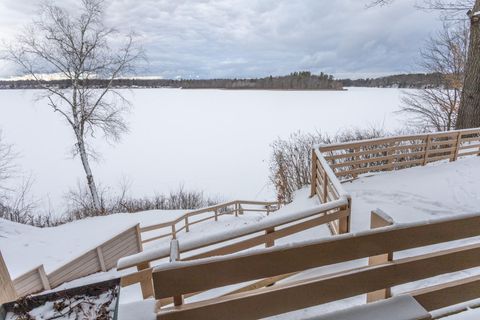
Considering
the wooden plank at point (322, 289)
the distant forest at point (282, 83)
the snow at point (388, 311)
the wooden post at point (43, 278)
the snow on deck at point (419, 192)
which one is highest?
the distant forest at point (282, 83)

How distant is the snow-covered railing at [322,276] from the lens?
1.25 meters

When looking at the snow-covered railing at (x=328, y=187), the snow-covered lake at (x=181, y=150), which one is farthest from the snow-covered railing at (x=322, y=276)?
the snow-covered lake at (x=181, y=150)

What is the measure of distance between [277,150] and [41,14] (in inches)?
482

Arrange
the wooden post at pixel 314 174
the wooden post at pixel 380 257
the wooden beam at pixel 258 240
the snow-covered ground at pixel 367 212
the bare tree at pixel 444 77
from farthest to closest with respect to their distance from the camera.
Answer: the bare tree at pixel 444 77 → the wooden post at pixel 314 174 → the snow-covered ground at pixel 367 212 → the wooden beam at pixel 258 240 → the wooden post at pixel 380 257

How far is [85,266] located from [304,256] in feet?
21.8

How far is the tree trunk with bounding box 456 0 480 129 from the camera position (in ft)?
23.5

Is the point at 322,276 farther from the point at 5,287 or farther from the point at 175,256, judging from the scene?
the point at 5,287

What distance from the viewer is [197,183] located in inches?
746

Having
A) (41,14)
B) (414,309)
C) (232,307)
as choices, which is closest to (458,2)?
(414,309)

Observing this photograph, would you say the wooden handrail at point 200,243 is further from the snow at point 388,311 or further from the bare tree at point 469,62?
the bare tree at point 469,62

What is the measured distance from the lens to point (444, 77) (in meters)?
13.9

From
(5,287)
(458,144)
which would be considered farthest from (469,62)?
(5,287)

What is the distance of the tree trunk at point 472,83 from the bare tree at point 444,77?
5.79 m

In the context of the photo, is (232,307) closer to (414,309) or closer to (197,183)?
(414,309)
